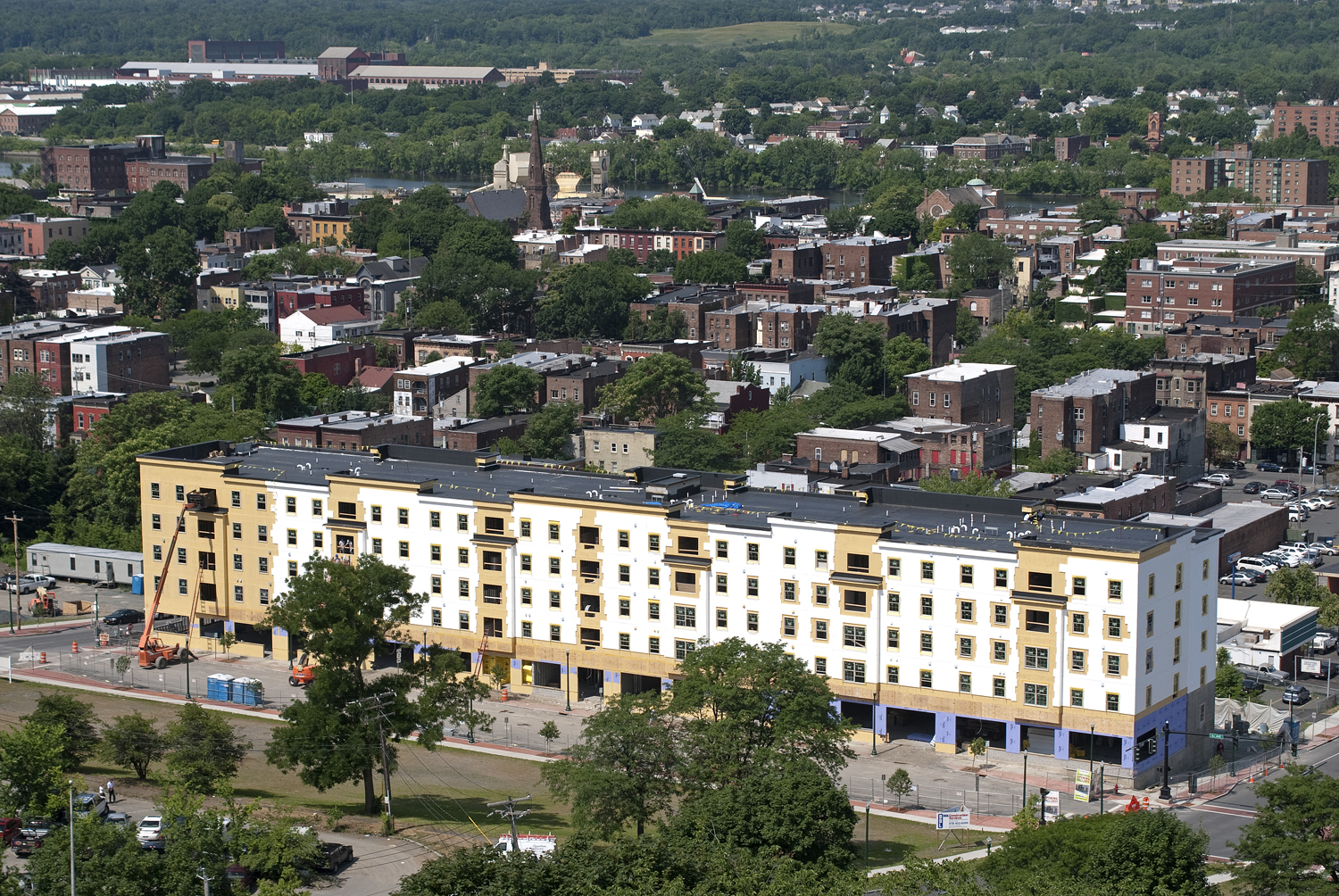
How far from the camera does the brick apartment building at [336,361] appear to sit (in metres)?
101

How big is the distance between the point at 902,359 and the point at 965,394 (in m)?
11.5

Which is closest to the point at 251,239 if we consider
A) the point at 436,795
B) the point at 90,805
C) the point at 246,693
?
the point at 246,693

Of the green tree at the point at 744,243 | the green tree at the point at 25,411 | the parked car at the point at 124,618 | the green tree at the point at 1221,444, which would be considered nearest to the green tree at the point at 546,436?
the green tree at the point at 25,411

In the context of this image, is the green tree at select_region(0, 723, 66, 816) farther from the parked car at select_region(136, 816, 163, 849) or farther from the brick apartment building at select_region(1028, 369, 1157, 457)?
the brick apartment building at select_region(1028, 369, 1157, 457)

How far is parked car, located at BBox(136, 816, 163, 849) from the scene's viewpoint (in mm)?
40194

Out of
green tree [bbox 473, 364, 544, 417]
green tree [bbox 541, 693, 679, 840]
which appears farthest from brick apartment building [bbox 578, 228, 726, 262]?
green tree [bbox 541, 693, 679, 840]

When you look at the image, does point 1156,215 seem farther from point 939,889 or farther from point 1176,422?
point 939,889

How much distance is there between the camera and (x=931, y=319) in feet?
369

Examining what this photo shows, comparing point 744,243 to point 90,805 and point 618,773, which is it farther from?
point 90,805

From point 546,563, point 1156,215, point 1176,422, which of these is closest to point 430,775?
point 546,563

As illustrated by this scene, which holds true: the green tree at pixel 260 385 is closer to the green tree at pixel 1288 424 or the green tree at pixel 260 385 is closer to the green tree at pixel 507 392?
the green tree at pixel 507 392

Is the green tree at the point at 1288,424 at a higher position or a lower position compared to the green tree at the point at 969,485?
lower

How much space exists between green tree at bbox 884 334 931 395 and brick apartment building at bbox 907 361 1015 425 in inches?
287

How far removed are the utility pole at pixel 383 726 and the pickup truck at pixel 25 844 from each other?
7.40 metres
